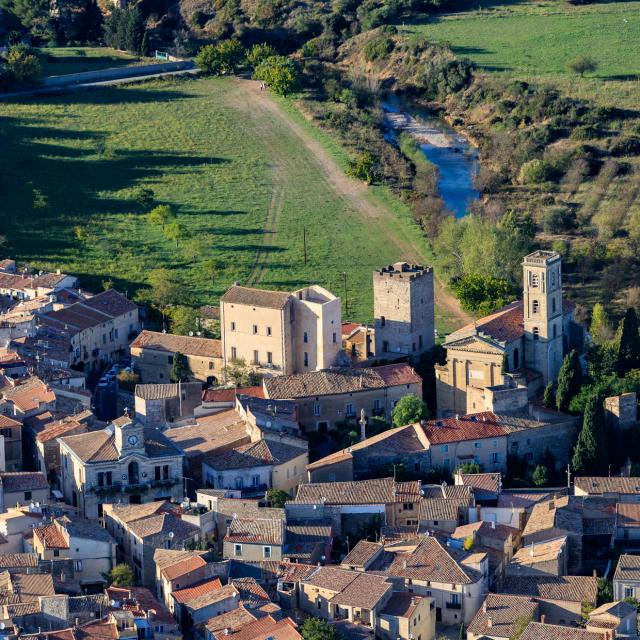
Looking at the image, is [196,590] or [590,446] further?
[590,446]

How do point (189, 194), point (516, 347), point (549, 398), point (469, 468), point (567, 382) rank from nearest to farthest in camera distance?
point (469, 468) → point (567, 382) → point (549, 398) → point (516, 347) → point (189, 194)

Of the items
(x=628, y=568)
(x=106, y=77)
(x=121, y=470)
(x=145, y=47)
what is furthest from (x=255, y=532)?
(x=145, y=47)

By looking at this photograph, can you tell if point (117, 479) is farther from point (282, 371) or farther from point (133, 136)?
point (133, 136)

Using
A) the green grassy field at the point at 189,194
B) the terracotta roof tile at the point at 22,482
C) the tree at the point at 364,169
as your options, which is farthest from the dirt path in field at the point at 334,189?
the terracotta roof tile at the point at 22,482

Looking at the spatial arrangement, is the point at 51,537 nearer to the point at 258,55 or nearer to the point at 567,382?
the point at 567,382

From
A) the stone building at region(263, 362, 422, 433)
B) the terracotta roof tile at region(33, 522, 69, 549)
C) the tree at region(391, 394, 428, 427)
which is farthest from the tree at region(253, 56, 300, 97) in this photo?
the terracotta roof tile at region(33, 522, 69, 549)
